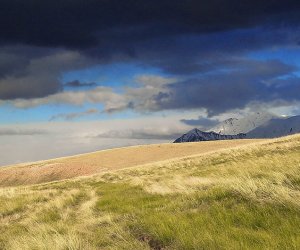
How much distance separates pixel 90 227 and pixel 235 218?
14.3 ft

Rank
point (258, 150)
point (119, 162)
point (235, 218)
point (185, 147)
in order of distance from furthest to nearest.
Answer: point (185, 147), point (119, 162), point (258, 150), point (235, 218)

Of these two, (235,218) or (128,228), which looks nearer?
(235,218)

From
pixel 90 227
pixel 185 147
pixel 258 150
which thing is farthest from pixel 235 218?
pixel 185 147

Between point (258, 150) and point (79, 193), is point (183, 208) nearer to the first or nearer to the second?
point (79, 193)

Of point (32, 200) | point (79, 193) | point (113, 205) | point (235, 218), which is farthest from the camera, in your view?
point (79, 193)

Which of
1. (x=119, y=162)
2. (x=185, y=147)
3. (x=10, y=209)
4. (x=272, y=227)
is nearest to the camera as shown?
(x=272, y=227)

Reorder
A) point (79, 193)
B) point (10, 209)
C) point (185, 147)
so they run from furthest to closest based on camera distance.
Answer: point (185, 147) < point (79, 193) < point (10, 209)

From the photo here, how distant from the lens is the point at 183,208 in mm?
11125

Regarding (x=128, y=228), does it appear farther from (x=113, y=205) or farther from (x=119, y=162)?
(x=119, y=162)

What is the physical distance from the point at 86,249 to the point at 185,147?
75.3 meters

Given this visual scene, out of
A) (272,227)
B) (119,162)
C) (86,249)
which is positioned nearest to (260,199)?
(272,227)

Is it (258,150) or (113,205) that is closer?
(113,205)

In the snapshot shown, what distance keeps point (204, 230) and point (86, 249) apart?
7.23ft

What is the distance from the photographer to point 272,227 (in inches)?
292
